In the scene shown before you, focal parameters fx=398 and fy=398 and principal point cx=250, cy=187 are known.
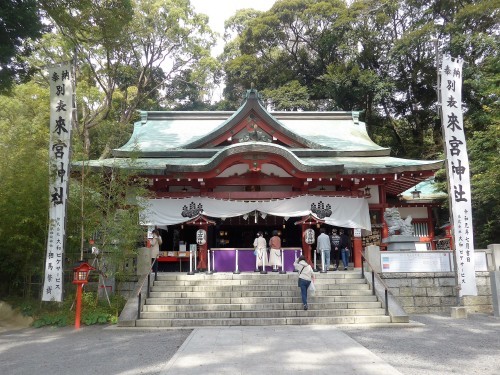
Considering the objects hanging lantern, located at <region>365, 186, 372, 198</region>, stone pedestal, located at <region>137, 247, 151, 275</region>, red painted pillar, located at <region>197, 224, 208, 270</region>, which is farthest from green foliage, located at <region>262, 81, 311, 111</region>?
stone pedestal, located at <region>137, 247, 151, 275</region>

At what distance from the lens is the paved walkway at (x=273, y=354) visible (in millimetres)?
5234

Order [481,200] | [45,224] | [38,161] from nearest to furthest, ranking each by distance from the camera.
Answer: [45,224], [38,161], [481,200]

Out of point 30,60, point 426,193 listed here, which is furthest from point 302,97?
point 30,60

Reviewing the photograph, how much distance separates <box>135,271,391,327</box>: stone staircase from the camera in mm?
8750

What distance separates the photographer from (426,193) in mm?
17641

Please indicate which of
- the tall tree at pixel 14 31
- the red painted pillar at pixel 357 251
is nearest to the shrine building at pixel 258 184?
the red painted pillar at pixel 357 251

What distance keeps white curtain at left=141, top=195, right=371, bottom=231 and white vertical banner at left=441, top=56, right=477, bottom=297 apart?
10.7 ft

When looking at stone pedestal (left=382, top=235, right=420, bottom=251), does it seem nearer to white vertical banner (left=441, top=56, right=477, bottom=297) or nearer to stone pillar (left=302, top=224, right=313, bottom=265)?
white vertical banner (left=441, top=56, right=477, bottom=297)

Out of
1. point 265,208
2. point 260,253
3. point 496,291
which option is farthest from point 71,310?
point 496,291

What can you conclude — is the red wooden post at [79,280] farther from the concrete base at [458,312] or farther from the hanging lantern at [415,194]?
the hanging lantern at [415,194]

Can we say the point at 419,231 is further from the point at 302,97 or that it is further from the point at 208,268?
the point at 302,97

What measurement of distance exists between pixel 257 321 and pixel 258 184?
560 centimetres

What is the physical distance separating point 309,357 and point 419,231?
12.9 meters

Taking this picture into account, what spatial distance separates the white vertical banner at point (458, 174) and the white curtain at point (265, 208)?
3.25m
